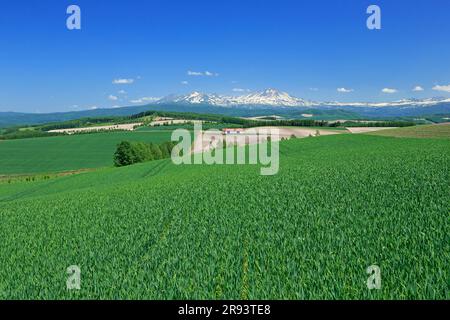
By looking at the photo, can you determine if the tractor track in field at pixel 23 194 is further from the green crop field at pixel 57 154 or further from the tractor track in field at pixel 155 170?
the green crop field at pixel 57 154

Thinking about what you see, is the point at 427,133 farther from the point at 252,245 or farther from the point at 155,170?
the point at 252,245

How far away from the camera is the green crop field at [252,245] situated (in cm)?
631

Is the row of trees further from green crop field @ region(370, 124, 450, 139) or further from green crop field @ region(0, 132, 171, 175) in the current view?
green crop field @ region(370, 124, 450, 139)

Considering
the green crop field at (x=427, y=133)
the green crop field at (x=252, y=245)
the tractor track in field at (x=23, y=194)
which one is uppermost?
the green crop field at (x=427, y=133)

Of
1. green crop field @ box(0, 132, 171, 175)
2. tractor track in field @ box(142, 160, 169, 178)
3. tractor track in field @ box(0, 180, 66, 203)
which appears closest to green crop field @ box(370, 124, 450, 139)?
tractor track in field @ box(142, 160, 169, 178)

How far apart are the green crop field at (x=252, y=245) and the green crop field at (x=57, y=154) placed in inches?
2452

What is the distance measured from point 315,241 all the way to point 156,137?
103 metres

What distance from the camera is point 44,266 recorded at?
9242 millimetres

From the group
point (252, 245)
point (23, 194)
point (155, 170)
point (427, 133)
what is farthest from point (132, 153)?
point (252, 245)

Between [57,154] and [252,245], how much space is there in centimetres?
9075

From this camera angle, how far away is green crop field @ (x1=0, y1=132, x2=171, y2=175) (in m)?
74.1

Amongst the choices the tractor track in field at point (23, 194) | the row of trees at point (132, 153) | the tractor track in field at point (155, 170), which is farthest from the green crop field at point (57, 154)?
the tractor track in field at point (155, 170)

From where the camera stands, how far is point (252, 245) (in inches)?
341

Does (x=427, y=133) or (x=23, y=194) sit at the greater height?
(x=427, y=133)
